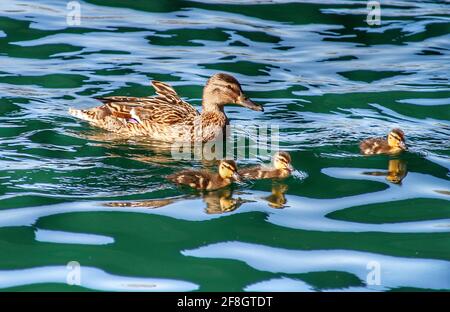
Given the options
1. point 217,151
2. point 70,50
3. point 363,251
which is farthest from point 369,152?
point 70,50

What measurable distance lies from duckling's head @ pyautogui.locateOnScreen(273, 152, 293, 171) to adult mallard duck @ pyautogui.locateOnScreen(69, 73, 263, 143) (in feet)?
5.36

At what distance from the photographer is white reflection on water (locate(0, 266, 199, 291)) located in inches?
319

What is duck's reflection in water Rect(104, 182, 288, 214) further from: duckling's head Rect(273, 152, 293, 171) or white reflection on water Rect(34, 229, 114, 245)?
white reflection on water Rect(34, 229, 114, 245)

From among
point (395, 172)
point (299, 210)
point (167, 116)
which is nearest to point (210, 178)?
point (299, 210)

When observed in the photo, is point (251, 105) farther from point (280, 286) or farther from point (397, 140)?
point (280, 286)

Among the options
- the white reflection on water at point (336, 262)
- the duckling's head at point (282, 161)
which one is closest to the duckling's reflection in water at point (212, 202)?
the duckling's head at point (282, 161)

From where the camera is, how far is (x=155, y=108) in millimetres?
12180

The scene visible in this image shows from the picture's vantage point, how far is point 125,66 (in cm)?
1417

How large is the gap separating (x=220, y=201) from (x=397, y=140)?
6.82 feet

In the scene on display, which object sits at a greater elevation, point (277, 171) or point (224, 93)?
point (224, 93)

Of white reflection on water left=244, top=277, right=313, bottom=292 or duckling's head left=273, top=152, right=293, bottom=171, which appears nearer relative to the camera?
white reflection on water left=244, top=277, right=313, bottom=292

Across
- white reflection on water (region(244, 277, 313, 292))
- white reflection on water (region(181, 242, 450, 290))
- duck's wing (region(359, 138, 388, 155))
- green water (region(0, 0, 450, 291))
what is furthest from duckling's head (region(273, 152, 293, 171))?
white reflection on water (region(244, 277, 313, 292))

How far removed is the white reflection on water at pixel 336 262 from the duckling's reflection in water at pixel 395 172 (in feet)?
6.21

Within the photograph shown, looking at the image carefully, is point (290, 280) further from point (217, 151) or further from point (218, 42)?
point (218, 42)
